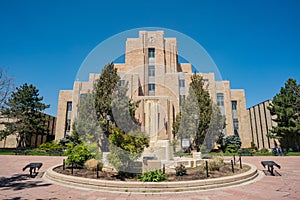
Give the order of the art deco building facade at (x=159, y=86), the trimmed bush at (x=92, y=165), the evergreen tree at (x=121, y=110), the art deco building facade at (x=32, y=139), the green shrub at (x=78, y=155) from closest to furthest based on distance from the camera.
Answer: the trimmed bush at (x=92, y=165)
the green shrub at (x=78, y=155)
the evergreen tree at (x=121, y=110)
the art deco building facade at (x=159, y=86)
the art deco building facade at (x=32, y=139)

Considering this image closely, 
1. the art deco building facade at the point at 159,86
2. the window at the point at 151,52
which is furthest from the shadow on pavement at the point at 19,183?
the window at the point at 151,52

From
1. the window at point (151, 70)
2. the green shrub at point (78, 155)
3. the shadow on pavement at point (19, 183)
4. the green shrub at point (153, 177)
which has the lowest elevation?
the shadow on pavement at point (19, 183)

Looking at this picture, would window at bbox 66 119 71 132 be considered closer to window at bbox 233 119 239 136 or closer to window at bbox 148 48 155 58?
window at bbox 148 48 155 58

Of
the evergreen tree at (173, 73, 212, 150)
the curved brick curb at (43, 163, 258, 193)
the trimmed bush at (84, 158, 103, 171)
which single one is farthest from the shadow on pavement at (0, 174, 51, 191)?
the evergreen tree at (173, 73, 212, 150)

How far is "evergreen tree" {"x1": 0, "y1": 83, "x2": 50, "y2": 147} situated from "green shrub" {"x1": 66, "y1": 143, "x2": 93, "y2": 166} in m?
24.2

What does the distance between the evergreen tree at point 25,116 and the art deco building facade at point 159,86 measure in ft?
10.2

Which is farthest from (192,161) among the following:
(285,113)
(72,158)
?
(285,113)

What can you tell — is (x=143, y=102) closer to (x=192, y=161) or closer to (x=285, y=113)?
(x=192, y=161)

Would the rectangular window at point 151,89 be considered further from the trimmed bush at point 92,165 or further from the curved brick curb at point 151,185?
the curved brick curb at point 151,185

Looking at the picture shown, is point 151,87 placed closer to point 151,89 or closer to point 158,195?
point 151,89

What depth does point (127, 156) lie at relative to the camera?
873 cm

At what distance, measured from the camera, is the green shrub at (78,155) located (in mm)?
10484

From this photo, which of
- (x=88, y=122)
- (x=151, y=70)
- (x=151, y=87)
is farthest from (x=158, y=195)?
(x=151, y=70)

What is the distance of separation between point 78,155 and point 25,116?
25769mm
